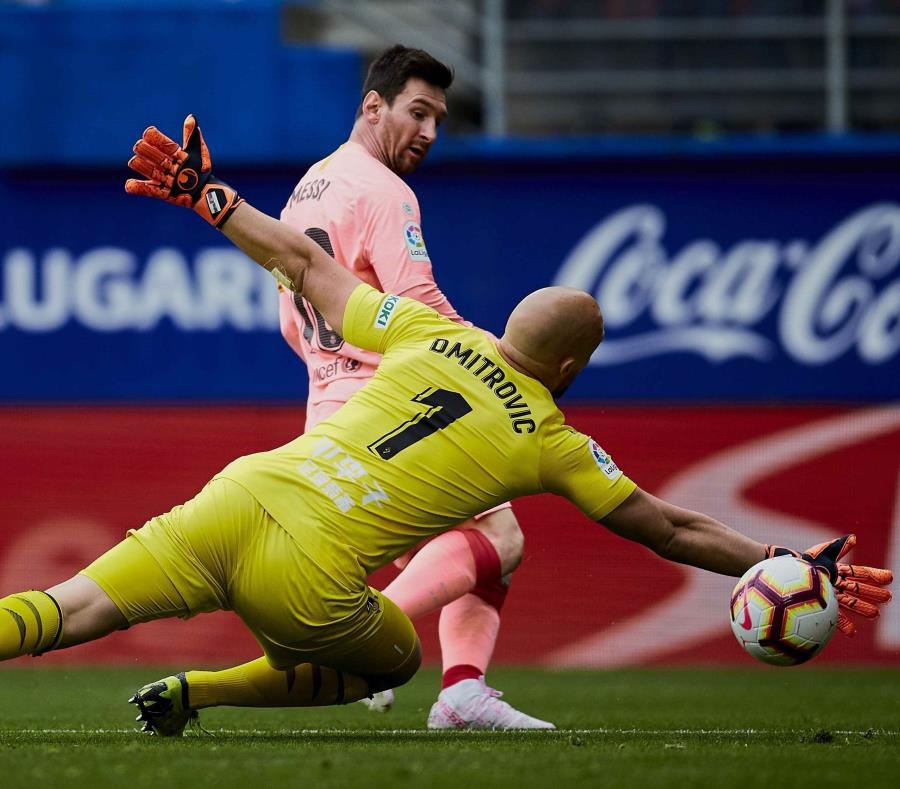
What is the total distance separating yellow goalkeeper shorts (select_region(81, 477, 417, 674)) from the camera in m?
4.27

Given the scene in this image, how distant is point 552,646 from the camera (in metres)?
9.80

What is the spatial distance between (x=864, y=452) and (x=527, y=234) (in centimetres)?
326

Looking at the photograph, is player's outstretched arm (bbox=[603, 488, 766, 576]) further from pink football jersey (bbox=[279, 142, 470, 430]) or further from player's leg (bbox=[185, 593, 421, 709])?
pink football jersey (bbox=[279, 142, 470, 430])

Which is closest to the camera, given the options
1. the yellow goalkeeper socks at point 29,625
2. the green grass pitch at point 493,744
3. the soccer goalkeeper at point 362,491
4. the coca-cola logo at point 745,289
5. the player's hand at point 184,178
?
the green grass pitch at point 493,744

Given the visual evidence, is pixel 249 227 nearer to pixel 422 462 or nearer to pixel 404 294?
pixel 404 294

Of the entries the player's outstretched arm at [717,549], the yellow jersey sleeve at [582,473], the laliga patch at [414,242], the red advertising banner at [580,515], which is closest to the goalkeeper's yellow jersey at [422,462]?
the yellow jersey sleeve at [582,473]

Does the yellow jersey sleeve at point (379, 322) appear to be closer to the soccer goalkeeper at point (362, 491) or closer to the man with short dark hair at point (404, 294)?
the soccer goalkeeper at point (362, 491)

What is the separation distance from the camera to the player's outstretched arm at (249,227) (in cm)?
456

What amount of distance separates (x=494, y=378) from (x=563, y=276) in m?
7.59

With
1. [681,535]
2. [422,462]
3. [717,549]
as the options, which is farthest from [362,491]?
[717,549]

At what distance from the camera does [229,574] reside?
4332 mm

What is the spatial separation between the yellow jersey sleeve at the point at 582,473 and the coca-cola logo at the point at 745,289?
744 cm

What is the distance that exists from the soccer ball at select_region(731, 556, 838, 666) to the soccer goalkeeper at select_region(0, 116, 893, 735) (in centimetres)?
6

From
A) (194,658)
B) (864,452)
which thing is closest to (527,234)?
(864,452)
